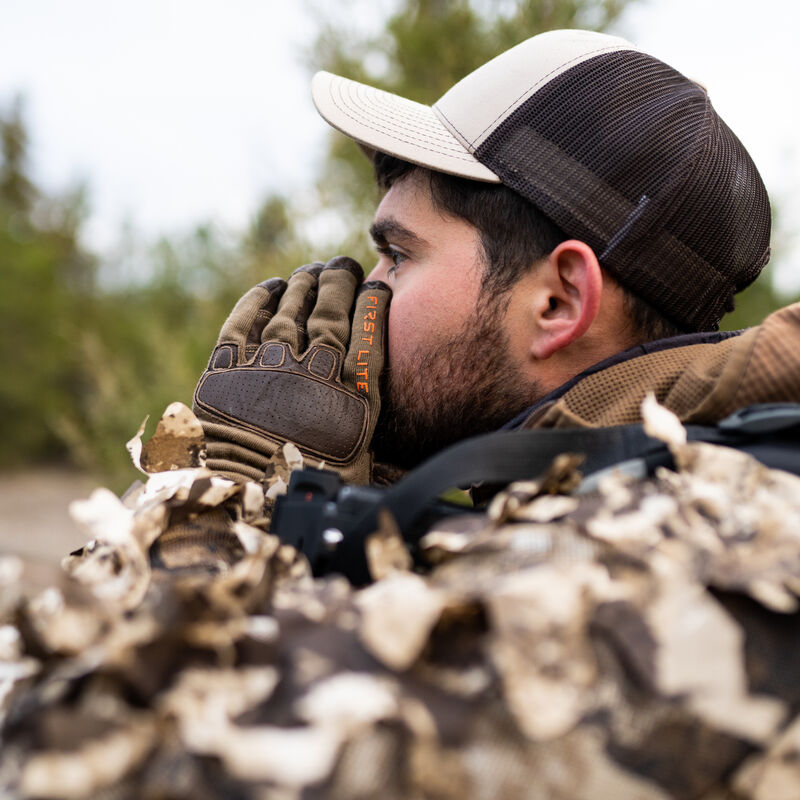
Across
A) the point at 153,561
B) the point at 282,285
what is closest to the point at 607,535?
the point at 153,561

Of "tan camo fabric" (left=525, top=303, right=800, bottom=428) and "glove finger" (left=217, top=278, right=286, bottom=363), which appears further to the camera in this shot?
"glove finger" (left=217, top=278, right=286, bottom=363)

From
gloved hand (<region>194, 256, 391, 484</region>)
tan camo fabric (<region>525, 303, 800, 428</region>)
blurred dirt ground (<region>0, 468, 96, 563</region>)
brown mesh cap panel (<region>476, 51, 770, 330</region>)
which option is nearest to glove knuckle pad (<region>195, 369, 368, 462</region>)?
gloved hand (<region>194, 256, 391, 484</region>)

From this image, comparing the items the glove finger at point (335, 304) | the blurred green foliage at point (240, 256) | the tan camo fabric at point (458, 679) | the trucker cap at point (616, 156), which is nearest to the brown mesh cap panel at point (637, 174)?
the trucker cap at point (616, 156)

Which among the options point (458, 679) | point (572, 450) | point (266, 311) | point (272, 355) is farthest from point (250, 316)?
point (458, 679)

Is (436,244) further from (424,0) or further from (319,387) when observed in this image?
(424,0)

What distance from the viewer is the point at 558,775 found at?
823 millimetres

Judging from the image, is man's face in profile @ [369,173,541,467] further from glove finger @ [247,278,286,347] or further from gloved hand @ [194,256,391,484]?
glove finger @ [247,278,286,347]

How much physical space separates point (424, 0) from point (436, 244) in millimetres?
3564

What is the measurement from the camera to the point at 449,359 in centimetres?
189

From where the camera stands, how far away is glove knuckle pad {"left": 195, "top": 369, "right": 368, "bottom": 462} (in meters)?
1.79

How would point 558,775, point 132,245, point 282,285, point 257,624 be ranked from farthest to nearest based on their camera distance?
point 132,245 < point 282,285 < point 257,624 < point 558,775

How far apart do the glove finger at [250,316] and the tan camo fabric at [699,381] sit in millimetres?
821

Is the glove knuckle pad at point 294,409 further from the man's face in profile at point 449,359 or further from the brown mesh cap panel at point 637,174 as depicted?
the brown mesh cap panel at point 637,174

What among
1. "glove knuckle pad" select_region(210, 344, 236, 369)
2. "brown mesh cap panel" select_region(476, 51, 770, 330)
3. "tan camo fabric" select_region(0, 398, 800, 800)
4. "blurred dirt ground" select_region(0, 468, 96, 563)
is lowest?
"blurred dirt ground" select_region(0, 468, 96, 563)
